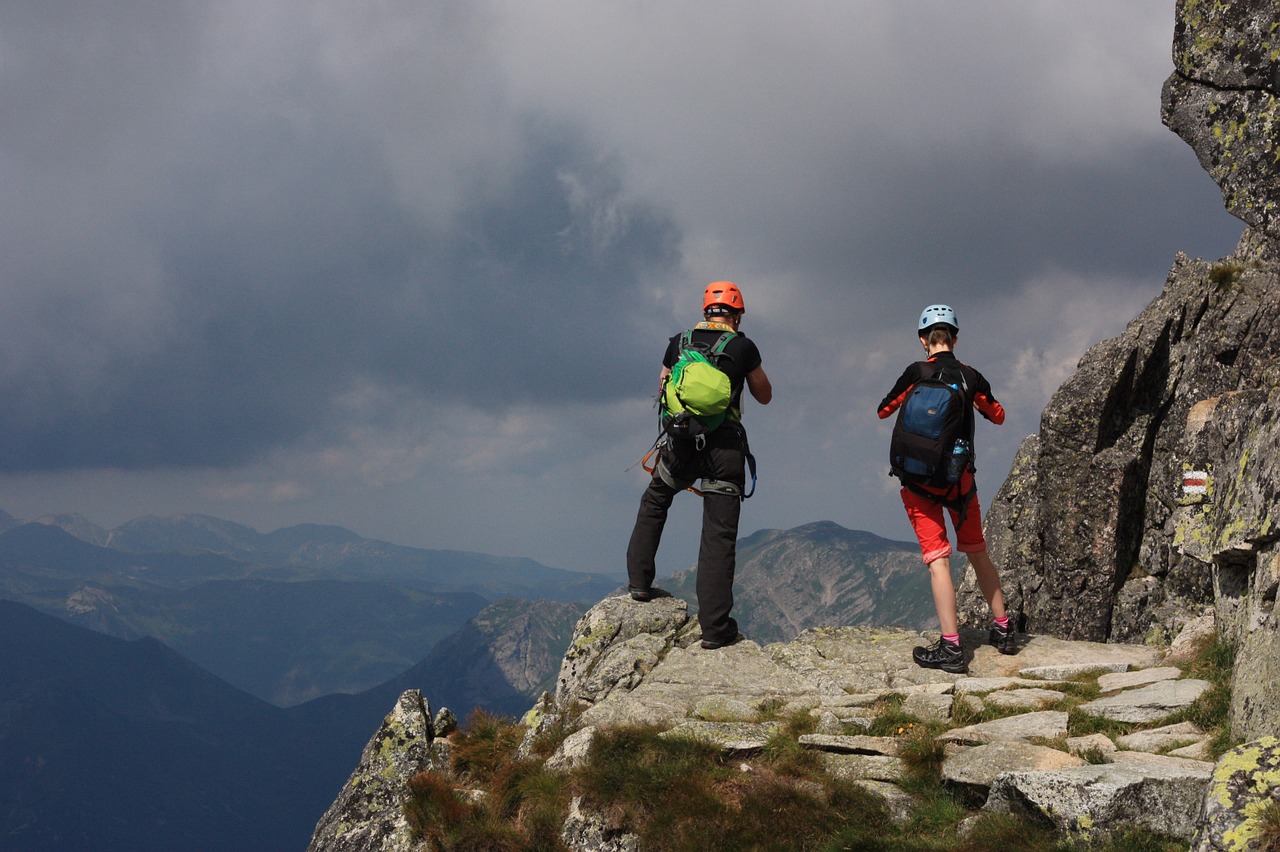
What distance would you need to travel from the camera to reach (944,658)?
13.7 m

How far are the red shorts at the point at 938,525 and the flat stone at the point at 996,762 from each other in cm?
365

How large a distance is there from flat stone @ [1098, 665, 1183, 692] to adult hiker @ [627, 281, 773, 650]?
5.82 meters

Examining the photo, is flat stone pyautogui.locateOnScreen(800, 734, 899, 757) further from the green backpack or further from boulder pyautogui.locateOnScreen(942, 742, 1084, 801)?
the green backpack

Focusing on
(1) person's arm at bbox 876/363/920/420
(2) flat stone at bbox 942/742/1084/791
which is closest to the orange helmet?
(1) person's arm at bbox 876/363/920/420

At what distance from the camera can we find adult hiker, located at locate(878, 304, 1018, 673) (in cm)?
1258

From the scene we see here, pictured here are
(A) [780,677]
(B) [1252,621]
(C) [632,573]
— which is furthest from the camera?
(C) [632,573]

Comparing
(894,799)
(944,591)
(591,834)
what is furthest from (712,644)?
(894,799)

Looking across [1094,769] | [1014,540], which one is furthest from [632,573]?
[1014,540]

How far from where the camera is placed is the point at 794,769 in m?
9.63

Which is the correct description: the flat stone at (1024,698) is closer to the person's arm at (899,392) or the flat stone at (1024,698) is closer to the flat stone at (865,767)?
the flat stone at (865,767)

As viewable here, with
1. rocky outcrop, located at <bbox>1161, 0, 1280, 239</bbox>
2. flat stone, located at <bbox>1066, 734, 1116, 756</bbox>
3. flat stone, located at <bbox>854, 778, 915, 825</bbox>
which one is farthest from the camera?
rocky outcrop, located at <bbox>1161, 0, 1280, 239</bbox>

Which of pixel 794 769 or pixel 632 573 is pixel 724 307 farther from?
pixel 794 769

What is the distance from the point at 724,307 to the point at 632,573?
19.2 ft

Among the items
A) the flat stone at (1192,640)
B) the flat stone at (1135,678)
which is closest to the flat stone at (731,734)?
the flat stone at (1135,678)
